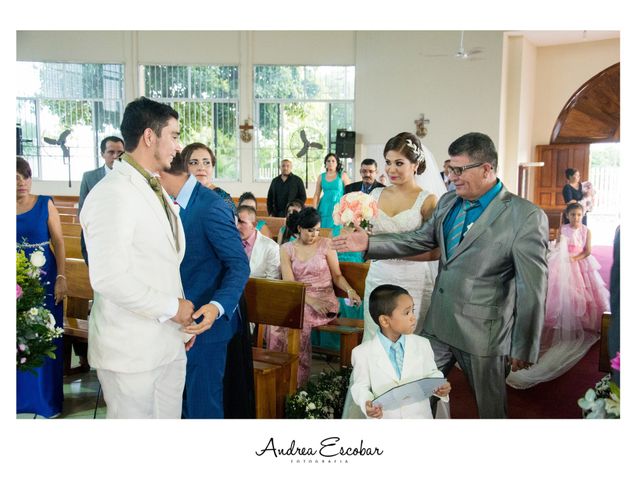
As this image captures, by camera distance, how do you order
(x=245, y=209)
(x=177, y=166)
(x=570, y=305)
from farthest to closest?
(x=570, y=305) → (x=245, y=209) → (x=177, y=166)

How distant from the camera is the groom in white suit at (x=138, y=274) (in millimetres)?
2100

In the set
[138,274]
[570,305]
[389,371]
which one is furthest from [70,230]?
[570,305]

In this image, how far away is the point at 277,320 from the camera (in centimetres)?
271

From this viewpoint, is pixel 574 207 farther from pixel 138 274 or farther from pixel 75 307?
pixel 75 307

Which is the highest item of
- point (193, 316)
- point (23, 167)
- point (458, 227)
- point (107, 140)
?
point (107, 140)

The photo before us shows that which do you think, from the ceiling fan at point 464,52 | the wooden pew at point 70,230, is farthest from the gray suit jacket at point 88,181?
the ceiling fan at point 464,52

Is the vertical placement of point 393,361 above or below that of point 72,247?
below

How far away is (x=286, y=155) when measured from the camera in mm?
2916

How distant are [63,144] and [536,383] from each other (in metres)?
2.43

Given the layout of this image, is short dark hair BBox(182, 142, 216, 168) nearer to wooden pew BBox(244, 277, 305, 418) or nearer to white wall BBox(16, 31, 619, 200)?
white wall BBox(16, 31, 619, 200)

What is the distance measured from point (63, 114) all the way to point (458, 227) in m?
1.82

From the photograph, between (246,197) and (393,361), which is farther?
(246,197)

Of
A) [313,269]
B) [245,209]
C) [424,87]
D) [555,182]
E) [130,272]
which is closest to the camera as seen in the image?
[130,272]
